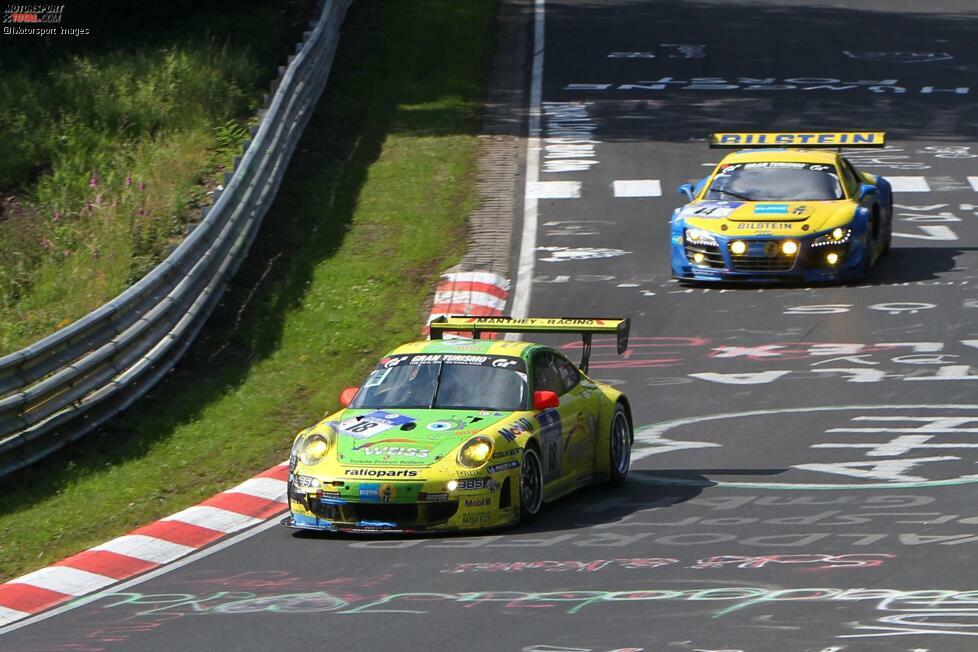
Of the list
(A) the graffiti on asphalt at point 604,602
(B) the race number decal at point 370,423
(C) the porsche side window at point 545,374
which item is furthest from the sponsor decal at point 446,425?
(A) the graffiti on asphalt at point 604,602

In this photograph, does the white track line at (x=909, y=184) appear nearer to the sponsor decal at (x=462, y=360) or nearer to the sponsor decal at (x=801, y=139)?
the sponsor decal at (x=801, y=139)

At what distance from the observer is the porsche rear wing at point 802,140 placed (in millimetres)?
20344

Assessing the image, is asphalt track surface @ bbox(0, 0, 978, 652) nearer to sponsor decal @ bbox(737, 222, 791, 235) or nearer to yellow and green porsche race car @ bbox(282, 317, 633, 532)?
yellow and green porsche race car @ bbox(282, 317, 633, 532)

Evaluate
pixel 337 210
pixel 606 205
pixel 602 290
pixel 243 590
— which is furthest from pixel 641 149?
pixel 243 590

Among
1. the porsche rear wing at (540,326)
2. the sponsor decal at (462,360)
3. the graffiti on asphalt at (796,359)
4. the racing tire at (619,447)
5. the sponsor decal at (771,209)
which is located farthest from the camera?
the sponsor decal at (771,209)

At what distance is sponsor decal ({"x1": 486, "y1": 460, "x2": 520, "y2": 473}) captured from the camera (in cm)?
1052

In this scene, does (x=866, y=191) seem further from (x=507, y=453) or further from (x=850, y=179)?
(x=507, y=453)

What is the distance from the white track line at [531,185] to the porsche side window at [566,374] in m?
→ 5.59

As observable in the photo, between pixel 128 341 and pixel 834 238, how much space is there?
8.34 m

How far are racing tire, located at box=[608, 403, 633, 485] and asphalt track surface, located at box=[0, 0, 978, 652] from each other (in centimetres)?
14

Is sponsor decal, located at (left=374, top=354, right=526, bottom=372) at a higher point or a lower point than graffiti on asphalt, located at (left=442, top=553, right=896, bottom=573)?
higher

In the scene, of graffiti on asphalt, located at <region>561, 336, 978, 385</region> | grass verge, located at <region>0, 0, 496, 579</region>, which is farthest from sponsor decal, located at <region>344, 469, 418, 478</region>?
graffiti on asphalt, located at <region>561, 336, 978, 385</region>

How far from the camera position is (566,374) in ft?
40.3

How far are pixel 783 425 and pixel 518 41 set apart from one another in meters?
22.0
